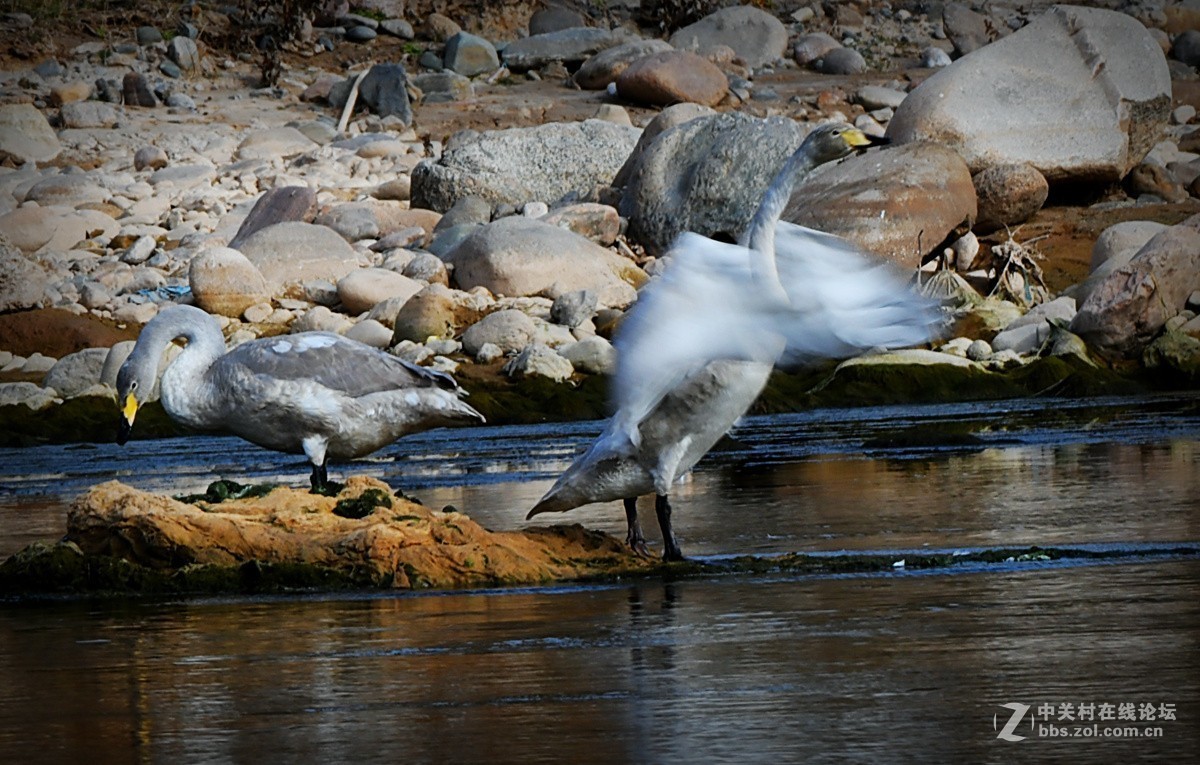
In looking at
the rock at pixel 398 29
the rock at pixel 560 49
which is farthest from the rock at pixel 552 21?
Result: the rock at pixel 398 29

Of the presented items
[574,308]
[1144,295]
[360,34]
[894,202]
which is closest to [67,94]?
[360,34]

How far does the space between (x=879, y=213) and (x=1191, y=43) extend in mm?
15437

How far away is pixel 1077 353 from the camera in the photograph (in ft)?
66.0

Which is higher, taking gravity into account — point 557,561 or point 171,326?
point 171,326

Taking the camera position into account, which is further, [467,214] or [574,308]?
[467,214]

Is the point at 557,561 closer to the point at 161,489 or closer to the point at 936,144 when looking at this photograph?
the point at 161,489

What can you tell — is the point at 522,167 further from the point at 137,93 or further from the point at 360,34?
the point at 360,34

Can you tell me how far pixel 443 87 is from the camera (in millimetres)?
35188

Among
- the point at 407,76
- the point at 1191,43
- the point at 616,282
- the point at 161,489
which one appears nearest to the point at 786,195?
the point at 161,489

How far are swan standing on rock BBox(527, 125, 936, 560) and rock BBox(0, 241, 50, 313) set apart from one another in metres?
16.1

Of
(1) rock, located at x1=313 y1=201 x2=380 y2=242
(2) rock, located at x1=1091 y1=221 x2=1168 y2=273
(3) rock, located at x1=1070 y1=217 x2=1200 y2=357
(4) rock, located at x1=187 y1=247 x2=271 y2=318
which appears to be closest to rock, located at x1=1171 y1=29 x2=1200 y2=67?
(2) rock, located at x1=1091 y1=221 x2=1168 y2=273

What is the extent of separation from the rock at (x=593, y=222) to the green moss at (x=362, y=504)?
1691cm

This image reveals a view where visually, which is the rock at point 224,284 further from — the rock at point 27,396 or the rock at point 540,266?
the rock at point 27,396

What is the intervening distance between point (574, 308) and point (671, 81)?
11013mm
